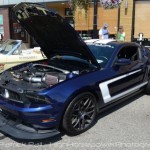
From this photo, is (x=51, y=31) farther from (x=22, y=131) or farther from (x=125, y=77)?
(x=22, y=131)

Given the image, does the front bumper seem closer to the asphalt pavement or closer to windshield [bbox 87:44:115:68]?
the asphalt pavement

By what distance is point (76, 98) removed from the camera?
4359 mm

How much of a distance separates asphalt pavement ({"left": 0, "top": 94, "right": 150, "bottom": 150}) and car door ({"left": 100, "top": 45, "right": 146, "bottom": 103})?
16.9 inches

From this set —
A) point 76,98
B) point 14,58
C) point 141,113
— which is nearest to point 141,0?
point 14,58

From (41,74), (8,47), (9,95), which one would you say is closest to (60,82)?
(41,74)

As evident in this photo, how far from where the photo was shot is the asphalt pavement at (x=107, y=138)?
4160 millimetres

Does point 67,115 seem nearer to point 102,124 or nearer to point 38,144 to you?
point 38,144

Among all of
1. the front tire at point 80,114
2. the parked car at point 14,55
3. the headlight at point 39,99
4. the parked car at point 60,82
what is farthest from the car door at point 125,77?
the parked car at point 14,55

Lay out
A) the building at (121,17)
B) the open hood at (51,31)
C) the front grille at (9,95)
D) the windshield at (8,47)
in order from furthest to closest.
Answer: the building at (121,17)
the windshield at (8,47)
the open hood at (51,31)
the front grille at (9,95)

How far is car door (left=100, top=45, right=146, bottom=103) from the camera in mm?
5020

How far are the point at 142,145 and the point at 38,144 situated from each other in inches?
61.4

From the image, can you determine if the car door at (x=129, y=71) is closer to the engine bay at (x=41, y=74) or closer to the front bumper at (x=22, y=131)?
the engine bay at (x=41, y=74)

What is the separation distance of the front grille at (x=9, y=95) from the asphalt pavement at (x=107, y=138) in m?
0.62

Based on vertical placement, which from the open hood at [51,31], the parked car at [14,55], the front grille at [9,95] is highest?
the open hood at [51,31]
